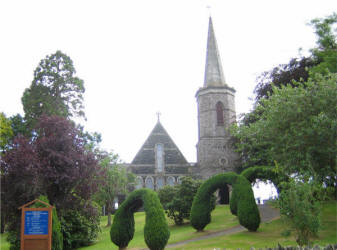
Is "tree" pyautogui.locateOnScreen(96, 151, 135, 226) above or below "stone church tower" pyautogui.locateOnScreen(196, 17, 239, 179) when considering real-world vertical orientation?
below

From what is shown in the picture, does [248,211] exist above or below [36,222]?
below

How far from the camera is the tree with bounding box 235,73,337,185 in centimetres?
1639

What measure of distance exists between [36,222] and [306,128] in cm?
1249

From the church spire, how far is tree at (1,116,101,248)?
90.6ft

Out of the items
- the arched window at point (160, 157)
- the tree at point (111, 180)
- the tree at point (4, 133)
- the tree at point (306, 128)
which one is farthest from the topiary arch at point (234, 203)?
the arched window at point (160, 157)

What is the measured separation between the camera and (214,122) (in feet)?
146

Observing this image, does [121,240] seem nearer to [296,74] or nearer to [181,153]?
[296,74]

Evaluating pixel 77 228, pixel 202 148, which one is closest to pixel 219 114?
pixel 202 148

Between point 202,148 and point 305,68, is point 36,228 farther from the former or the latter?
point 202,148

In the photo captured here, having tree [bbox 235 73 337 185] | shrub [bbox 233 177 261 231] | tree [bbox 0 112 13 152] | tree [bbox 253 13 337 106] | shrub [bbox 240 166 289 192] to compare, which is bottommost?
shrub [bbox 233 177 261 231]

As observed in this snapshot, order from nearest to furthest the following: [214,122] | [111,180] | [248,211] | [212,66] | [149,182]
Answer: [248,211] → [111,180] → [214,122] → [149,182] → [212,66]

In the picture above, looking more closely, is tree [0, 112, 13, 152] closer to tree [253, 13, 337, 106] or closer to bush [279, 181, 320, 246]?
tree [253, 13, 337, 106]

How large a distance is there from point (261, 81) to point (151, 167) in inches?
743

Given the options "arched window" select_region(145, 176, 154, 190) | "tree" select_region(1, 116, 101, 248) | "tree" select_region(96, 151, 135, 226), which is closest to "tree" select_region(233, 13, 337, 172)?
"tree" select_region(1, 116, 101, 248)
